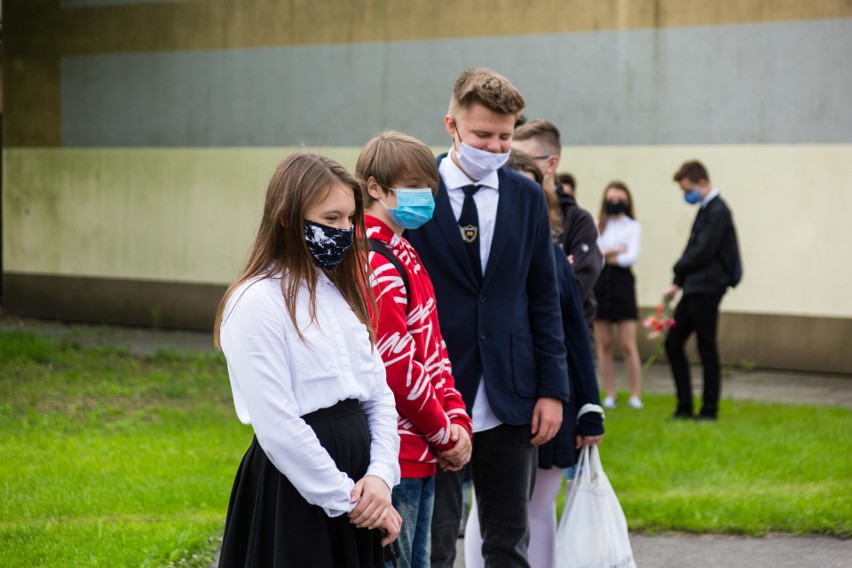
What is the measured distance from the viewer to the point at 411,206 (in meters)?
3.64

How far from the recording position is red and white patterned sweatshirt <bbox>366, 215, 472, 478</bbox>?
349cm

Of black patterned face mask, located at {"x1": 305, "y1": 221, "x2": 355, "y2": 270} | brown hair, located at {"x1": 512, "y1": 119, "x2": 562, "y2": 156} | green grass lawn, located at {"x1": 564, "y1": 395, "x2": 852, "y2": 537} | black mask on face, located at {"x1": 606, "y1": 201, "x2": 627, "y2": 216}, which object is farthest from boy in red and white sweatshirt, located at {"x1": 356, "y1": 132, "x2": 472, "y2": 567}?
black mask on face, located at {"x1": 606, "y1": 201, "x2": 627, "y2": 216}

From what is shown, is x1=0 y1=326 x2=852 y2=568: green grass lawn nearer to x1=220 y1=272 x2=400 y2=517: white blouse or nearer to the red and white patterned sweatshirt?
the red and white patterned sweatshirt

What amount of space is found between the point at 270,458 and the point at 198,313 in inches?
500

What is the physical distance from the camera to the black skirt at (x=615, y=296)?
404 inches

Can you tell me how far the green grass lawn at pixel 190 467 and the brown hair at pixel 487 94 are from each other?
267 centimetres

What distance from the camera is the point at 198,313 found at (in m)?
15.4

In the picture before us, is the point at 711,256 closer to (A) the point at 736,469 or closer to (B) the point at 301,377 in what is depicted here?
(A) the point at 736,469

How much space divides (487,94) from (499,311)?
30.9 inches

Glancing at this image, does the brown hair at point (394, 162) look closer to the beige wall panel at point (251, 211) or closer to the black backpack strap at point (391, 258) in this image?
the black backpack strap at point (391, 258)

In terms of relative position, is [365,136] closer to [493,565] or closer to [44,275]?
[44,275]

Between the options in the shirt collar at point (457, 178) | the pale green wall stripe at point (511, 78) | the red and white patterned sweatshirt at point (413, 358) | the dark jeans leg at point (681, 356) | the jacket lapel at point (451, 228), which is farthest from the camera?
the pale green wall stripe at point (511, 78)

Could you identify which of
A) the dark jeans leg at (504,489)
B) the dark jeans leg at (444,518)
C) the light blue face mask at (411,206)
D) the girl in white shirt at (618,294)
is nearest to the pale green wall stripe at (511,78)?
the girl in white shirt at (618,294)

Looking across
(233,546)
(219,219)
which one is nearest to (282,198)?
(233,546)
